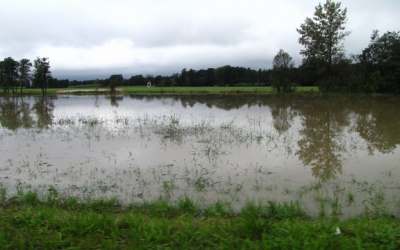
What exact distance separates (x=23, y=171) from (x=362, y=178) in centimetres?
767

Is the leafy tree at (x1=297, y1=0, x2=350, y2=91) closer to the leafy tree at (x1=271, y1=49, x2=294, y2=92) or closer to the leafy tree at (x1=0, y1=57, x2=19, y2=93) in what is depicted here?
the leafy tree at (x1=271, y1=49, x2=294, y2=92)

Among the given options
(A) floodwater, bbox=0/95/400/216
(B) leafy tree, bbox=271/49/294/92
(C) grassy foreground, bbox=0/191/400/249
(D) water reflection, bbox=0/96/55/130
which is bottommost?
(A) floodwater, bbox=0/95/400/216

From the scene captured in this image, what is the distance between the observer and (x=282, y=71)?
48500 mm

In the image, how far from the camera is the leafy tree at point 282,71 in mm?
48375

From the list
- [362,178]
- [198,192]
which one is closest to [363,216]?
[362,178]

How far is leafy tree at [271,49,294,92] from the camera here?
159ft

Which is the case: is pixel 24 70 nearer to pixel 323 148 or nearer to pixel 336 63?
pixel 336 63

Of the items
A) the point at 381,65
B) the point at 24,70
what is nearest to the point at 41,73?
the point at 24,70

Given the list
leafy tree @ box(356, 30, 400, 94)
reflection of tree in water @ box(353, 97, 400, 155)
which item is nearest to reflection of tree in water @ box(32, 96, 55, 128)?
reflection of tree in water @ box(353, 97, 400, 155)

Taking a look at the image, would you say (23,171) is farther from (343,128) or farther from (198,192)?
(343,128)

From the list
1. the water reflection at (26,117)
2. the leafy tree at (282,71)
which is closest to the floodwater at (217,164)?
the water reflection at (26,117)

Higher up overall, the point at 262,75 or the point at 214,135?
the point at 262,75

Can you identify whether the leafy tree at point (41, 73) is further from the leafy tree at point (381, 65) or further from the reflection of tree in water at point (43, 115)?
the leafy tree at point (381, 65)

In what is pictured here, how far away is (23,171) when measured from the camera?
730 cm
